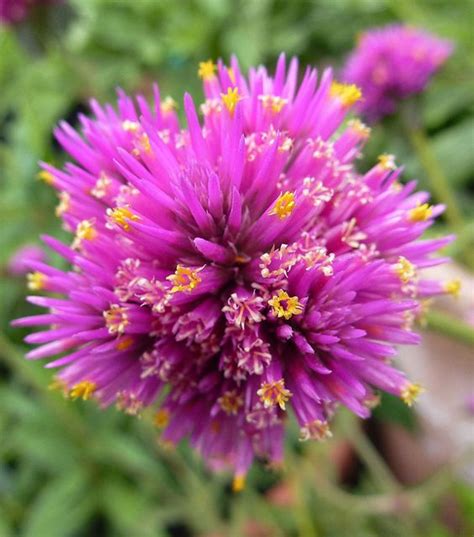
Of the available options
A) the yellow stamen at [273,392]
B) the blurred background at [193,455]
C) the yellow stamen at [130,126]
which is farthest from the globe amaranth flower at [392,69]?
the yellow stamen at [273,392]

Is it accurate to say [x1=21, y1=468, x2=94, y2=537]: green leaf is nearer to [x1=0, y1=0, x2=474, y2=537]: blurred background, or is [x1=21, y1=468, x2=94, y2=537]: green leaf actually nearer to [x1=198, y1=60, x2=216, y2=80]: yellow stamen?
[x1=0, y1=0, x2=474, y2=537]: blurred background

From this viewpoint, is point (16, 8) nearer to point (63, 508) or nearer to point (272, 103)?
point (272, 103)

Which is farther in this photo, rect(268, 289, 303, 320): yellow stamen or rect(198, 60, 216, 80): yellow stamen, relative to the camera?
rect(198, 60, 216, 80): yellow stamen

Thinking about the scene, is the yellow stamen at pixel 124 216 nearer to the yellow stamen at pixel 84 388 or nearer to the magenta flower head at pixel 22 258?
the yellow stamen at pixel 84 388

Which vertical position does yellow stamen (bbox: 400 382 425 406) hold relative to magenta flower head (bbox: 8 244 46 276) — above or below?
below

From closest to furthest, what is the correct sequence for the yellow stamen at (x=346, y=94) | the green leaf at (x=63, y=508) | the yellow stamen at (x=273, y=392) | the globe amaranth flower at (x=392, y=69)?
the yellow stamen at (x=273, y=392) → the yellow stamen at (x=346, y=94) → the globe amaranth flower at (x=392, y=69) → the green leaf at (x=63, y=508)

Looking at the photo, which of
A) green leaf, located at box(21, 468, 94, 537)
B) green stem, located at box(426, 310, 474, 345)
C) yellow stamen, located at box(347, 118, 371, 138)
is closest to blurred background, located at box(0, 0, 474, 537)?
green leaf, located at box(21, 468, 94, 537)

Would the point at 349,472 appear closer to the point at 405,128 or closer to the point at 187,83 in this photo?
the point at 405,128

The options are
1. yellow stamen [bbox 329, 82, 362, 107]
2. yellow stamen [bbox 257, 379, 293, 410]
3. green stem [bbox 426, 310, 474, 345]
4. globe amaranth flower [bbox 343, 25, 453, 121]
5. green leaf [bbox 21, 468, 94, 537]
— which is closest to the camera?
yellow stamen [bbox 257, 379, 293, 410]
